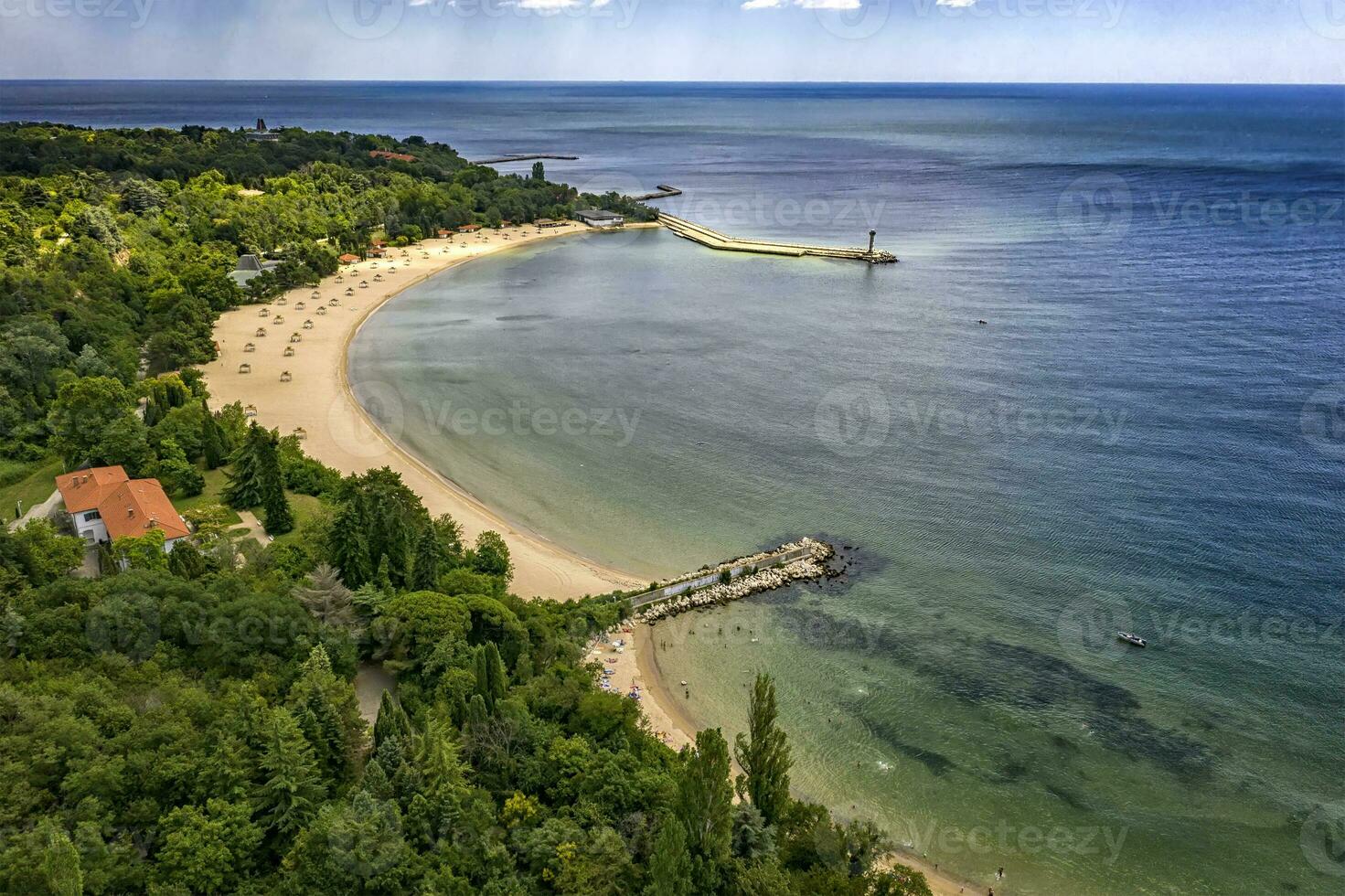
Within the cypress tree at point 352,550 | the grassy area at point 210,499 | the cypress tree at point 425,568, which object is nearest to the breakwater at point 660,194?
the grassy area at point 210,499

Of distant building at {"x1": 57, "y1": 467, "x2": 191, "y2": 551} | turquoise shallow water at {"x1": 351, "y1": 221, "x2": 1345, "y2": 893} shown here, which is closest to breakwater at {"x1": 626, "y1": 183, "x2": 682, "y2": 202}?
turquoise shallow water at {"x1": 351, "y1": 221, "x2": 1345, "y2": 893}

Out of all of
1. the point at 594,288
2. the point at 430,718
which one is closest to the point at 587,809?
the point at 430,718

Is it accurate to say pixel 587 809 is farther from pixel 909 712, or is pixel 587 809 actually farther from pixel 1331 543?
pixel 1331 543

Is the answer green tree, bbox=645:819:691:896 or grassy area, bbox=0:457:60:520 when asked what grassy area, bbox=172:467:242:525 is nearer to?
grassy area, bbox=0:457:60:520

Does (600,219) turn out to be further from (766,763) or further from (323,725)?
(766,763)

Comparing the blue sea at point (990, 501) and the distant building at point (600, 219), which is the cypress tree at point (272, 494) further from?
the distant building at point (600, 219)

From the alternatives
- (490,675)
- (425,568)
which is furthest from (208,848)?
(425,568)
